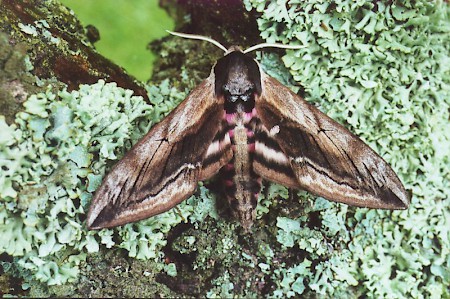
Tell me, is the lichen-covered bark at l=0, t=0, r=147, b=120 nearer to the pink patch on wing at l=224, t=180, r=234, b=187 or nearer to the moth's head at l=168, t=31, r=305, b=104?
the moth's head at l=168, t=31, r=305, b=104

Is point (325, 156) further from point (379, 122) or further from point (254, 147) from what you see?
point (379, 122)

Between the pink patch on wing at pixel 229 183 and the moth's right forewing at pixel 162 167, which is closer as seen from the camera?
the moth's right forewing at pixel 162 167

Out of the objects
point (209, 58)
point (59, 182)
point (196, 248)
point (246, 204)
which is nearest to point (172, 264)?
point (196, 248)

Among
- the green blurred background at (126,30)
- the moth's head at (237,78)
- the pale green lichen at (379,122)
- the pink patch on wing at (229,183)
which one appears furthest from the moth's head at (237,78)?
the green blurred background at (126,30)

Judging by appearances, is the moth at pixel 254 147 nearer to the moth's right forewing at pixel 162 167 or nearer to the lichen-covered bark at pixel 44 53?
the moth's right forewing at pixel 162 167

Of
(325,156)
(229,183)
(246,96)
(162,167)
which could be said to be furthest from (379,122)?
(162,167)

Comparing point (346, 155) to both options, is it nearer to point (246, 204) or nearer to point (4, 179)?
point (246, 204)
